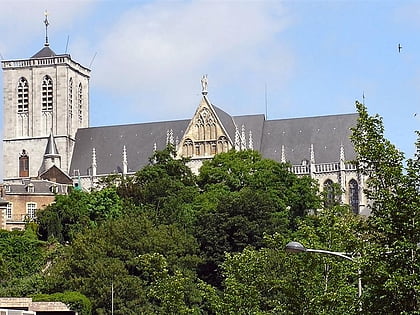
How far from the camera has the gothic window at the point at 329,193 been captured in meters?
107

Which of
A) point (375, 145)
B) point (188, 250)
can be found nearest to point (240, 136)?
point (188, 250)

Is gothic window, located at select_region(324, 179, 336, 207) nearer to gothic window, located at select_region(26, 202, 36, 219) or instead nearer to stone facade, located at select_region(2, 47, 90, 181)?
gothic window, located at select_region(26, 202, 36, 219)

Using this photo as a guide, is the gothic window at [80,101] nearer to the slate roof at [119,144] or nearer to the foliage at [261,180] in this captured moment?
the slate roof at [119,144]

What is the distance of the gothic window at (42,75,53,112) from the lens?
5202 inches

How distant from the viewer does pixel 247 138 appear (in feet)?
397

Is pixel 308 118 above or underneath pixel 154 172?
above

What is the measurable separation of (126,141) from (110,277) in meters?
61.3

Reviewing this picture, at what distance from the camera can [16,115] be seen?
132625 millimetres

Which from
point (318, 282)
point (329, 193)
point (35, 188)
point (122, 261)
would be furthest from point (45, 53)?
point (318, 282)

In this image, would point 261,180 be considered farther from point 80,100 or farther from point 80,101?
point 80,100

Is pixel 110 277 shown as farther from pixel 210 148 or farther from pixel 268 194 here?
pixel 210 148

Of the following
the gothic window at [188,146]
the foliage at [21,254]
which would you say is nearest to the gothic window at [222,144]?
the gothic window at [188,146]

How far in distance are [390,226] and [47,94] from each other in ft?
360

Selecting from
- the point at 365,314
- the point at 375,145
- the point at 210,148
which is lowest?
the point at 365,314
